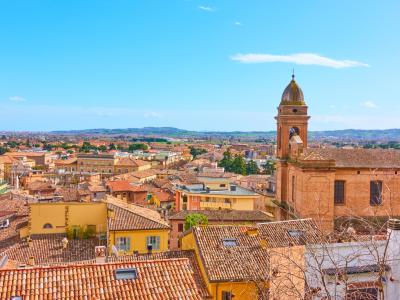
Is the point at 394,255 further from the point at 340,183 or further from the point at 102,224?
the point at 340,183

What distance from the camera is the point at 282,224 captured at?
1975cm

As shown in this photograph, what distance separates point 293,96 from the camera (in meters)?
34.4

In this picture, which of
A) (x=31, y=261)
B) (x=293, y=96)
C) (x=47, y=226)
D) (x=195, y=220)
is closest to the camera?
(x=31, y=261)

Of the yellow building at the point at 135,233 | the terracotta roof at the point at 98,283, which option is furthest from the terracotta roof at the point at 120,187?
the terracotta roof at the point at 98,283

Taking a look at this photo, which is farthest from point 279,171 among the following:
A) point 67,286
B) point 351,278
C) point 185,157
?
point 185,157

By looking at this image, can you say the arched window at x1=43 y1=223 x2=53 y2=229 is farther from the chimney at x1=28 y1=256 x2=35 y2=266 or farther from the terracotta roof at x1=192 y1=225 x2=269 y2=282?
the terracotta roof at x1=192 y1=225 x2=269 y2=282

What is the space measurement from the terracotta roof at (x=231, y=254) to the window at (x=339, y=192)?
14.3 metres

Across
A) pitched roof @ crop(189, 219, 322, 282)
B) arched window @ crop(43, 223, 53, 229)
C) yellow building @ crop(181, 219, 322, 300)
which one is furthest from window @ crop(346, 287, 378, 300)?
arched window @ crop(43, 223, 53, 229)

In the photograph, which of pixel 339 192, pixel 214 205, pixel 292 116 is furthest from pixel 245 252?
pixel 214 205

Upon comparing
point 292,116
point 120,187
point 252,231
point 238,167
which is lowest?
point 238,167

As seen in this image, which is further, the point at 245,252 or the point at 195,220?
the point at 195,220

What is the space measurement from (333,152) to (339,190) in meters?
2.62

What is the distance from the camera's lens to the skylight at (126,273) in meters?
11.6

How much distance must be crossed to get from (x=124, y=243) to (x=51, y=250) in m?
3.63
